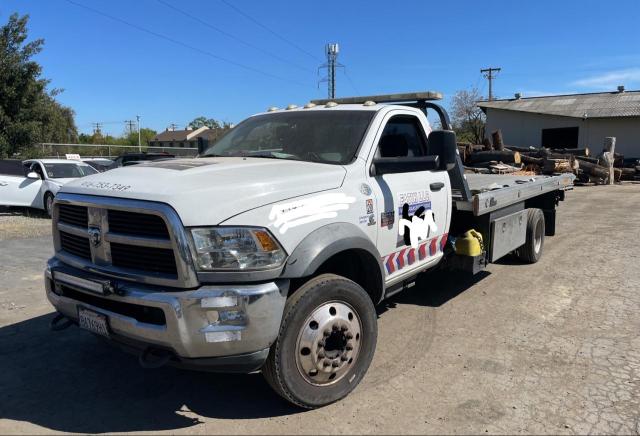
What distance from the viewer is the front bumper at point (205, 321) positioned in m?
2.95

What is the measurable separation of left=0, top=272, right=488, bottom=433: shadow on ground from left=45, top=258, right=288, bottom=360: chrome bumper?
0.67m

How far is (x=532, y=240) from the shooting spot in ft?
24.9

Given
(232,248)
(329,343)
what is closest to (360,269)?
(329,343)

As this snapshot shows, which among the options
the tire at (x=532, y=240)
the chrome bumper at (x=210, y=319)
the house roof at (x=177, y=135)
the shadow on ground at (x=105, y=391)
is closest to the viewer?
the chrome bumper at (x=210, y=319)

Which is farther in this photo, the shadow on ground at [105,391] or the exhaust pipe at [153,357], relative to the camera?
the shadow on ground at [105,391]

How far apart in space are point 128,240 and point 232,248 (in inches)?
26.7

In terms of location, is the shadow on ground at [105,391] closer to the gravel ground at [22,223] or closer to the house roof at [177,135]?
the gravel ground at [22,223]

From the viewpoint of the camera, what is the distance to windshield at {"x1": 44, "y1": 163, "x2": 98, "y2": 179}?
14.4m

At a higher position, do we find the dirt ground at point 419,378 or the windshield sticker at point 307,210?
the windshield sticker at point 307,210

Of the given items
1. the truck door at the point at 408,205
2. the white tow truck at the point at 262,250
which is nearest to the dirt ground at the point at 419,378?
the white tow truck at the point at 262,250

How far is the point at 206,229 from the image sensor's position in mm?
3002

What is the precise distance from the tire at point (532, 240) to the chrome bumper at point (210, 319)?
5.48 metres

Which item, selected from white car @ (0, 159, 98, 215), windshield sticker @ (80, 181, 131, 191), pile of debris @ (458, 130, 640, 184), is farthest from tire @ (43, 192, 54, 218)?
pile of debris @ (458, 130, 640, 184)

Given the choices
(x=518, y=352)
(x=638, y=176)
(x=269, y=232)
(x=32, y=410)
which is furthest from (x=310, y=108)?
(x=638, y=176)
